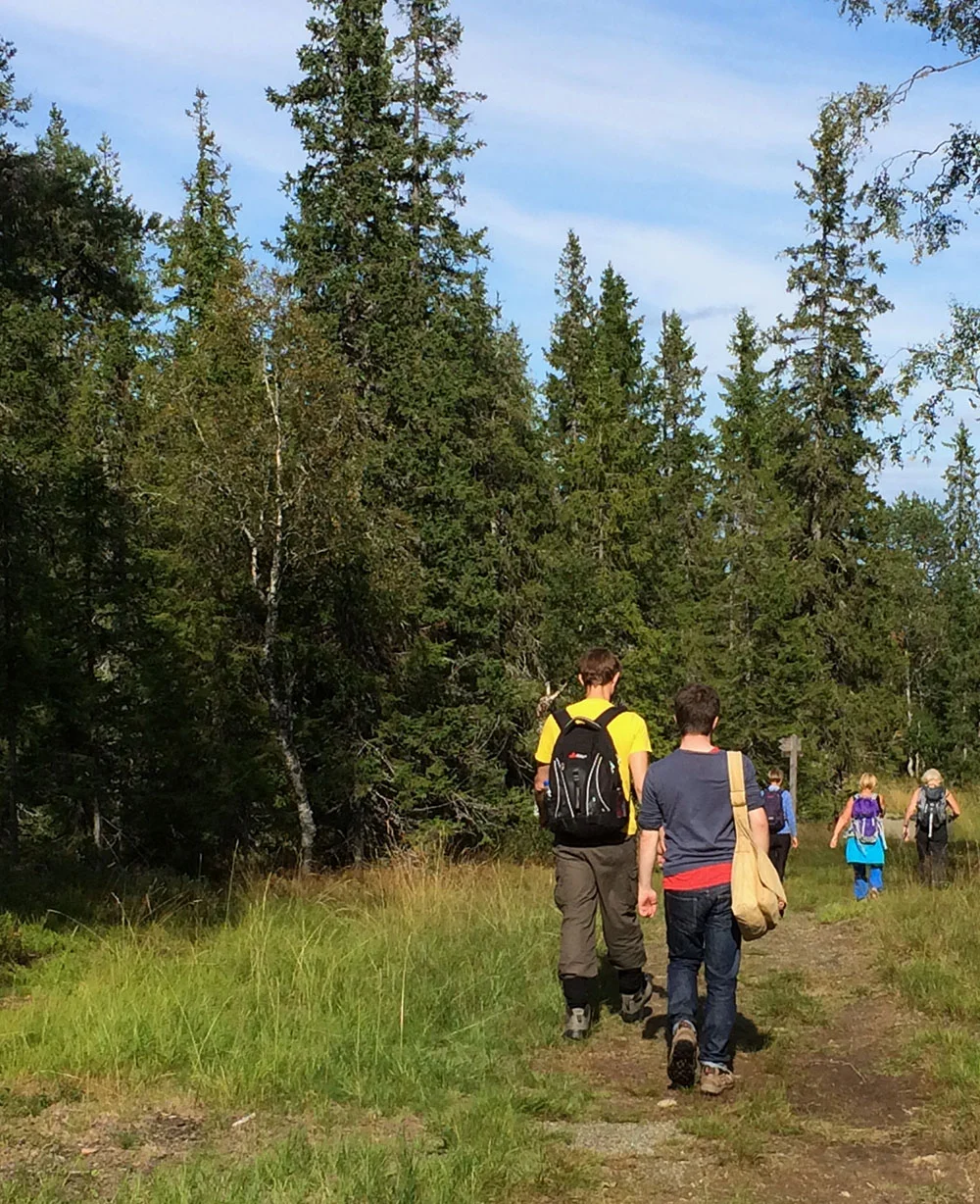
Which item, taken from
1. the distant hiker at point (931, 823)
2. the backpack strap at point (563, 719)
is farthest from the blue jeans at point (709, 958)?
the distant hiker at point (931, 823)

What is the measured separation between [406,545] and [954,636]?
133 ft

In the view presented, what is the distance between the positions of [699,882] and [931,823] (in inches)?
358

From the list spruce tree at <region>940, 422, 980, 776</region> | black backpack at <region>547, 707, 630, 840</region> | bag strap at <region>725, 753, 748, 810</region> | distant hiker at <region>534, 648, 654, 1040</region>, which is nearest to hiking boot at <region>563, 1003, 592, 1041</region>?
distant hiker at <region>534, 648, 654, 1040</region>

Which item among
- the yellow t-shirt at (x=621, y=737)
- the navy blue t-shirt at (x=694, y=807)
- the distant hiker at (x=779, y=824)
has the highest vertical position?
the yellow t-shirt at (x=621, y=737)

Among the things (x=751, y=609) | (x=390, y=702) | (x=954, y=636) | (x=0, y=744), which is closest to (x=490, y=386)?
(x=390, y=702)

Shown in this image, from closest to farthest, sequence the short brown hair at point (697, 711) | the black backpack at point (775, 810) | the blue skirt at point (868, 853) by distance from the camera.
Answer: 1. the short brown hair at point (697, 711)
2. the blue skirt at point (868, 853)
3. the black backpack at point (775, 810)

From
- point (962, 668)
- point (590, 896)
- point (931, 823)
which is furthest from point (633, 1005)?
point (962, 668)

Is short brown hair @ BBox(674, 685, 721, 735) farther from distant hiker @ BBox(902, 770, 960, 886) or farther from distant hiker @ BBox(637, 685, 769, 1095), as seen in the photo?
distant hiker @ BBox(902, 770, 960, 886)

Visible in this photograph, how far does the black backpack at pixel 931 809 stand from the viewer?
44.4ft

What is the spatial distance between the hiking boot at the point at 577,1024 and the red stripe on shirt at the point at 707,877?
1.28 meters

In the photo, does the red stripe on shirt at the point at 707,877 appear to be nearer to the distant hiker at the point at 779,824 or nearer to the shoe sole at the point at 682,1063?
the shoe sole at the point at 682,1063

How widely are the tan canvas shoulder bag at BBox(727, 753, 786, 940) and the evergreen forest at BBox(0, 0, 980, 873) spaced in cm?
719

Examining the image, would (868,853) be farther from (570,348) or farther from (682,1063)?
(570,348)

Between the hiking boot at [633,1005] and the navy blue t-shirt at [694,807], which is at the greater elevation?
the navy blue t-shirt at [694,807]
